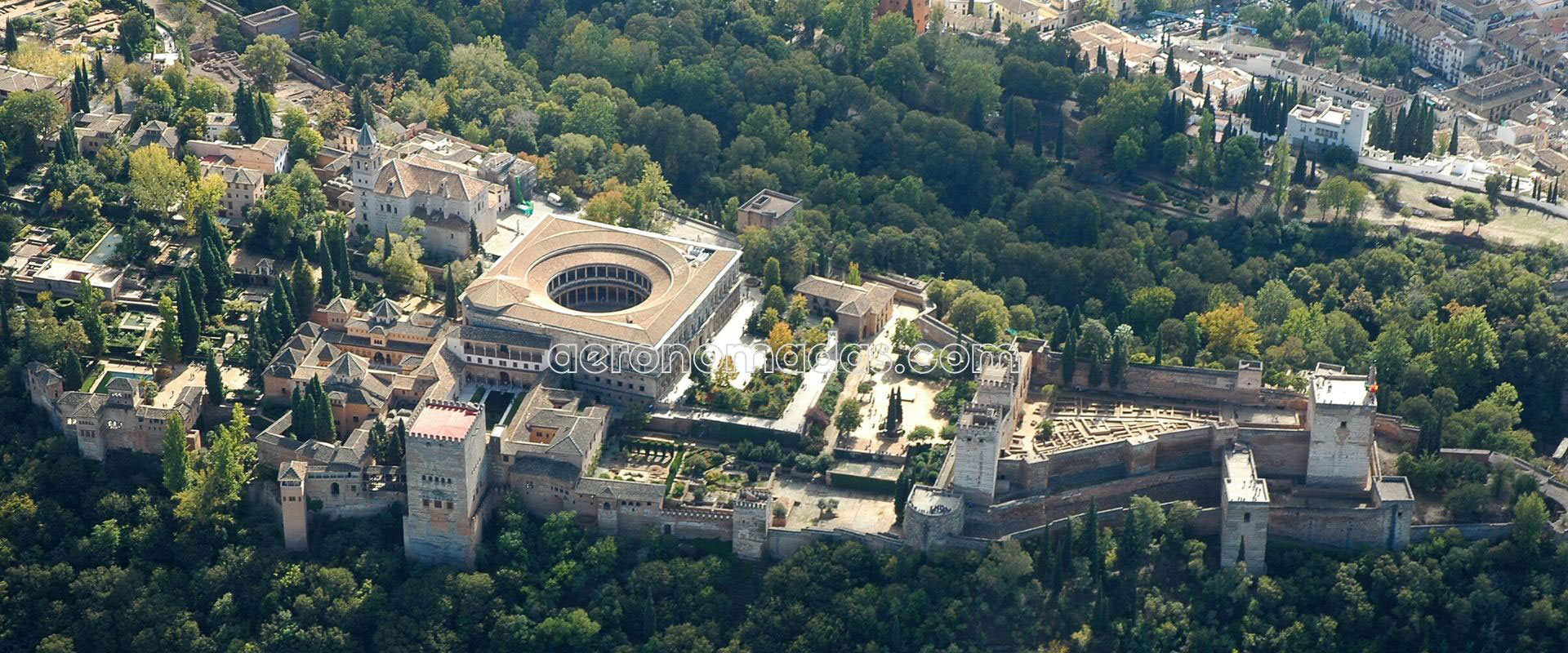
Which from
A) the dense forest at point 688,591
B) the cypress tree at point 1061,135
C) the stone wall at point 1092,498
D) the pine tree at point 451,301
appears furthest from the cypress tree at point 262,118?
the stone wall at point 1092,498

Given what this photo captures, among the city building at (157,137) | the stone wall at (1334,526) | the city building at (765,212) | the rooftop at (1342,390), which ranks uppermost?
the city building at (157,137)

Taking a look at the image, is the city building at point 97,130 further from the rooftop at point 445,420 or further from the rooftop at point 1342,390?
the rooftop at point 1342,390

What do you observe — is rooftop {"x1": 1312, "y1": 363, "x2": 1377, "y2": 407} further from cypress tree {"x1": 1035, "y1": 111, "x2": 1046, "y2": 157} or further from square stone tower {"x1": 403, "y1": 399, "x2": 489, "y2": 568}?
cypress tree {"x1": 1035, "y1": 111, "x2": 1046, "y2": 157}

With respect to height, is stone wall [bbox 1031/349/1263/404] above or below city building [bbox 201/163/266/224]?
below

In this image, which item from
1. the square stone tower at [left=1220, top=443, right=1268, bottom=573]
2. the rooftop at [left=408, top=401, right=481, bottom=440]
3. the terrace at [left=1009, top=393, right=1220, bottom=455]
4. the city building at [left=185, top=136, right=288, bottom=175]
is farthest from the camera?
the city building at [left=185, top=136, right=288, bottom=175]

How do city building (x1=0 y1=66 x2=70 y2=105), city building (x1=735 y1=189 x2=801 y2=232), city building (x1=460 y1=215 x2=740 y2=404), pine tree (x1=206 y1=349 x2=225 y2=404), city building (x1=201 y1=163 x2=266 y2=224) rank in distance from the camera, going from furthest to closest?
city building (x1=0 y1=66 x2=70 y2=105) → city building (x1=735 y1=189 x2=801 y2=232) → city building (x1=201 y1=163 x2=266 y2=224) → city building (x1=460 y1=215 x2=740 y2=404) → pine tree (x1=206 y1=349 x2=225 y2=404)

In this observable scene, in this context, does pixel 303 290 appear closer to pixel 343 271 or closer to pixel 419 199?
pixel 343 271

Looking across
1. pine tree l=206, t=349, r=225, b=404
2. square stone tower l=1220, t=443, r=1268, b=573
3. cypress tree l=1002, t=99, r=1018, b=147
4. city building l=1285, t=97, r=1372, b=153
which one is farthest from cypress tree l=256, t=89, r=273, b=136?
city building l=1285, t=97, r=1372, b=153
